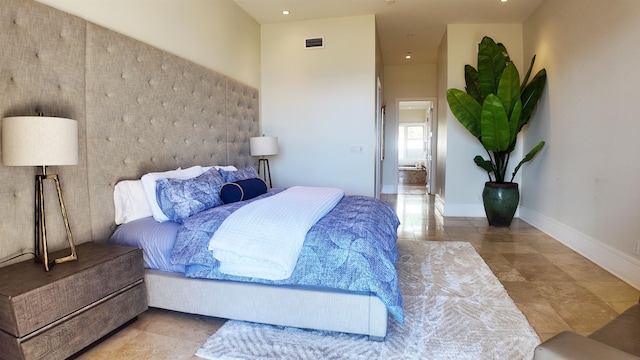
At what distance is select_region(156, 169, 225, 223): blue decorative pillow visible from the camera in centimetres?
237

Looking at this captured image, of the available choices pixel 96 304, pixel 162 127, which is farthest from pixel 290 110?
pixel 96 304

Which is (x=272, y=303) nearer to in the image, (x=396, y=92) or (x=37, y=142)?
(x=37, y=142)

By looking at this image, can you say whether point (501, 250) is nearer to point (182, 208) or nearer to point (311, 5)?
point (182, 208)

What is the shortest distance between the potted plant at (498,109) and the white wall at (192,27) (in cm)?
306

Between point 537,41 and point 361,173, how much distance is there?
3134 millimetres

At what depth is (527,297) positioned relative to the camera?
2.42m

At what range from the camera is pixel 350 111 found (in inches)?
191

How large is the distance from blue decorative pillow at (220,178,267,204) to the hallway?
195 cm

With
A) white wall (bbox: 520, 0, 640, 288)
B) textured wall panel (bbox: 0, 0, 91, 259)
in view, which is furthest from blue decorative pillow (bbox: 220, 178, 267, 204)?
white wall (bbox: 520, 0, 640, 288)

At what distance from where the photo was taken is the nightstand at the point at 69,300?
1445 mm

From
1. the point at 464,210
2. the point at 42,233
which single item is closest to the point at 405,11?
the point at 464,210

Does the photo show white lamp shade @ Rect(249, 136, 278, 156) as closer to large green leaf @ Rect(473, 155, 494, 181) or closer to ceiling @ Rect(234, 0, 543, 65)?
ceiling @ Rect(234, 0, 543, 65)

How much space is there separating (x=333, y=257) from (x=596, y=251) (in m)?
2.96

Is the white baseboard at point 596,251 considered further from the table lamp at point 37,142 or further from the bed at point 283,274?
the table lamp at point 37,142
